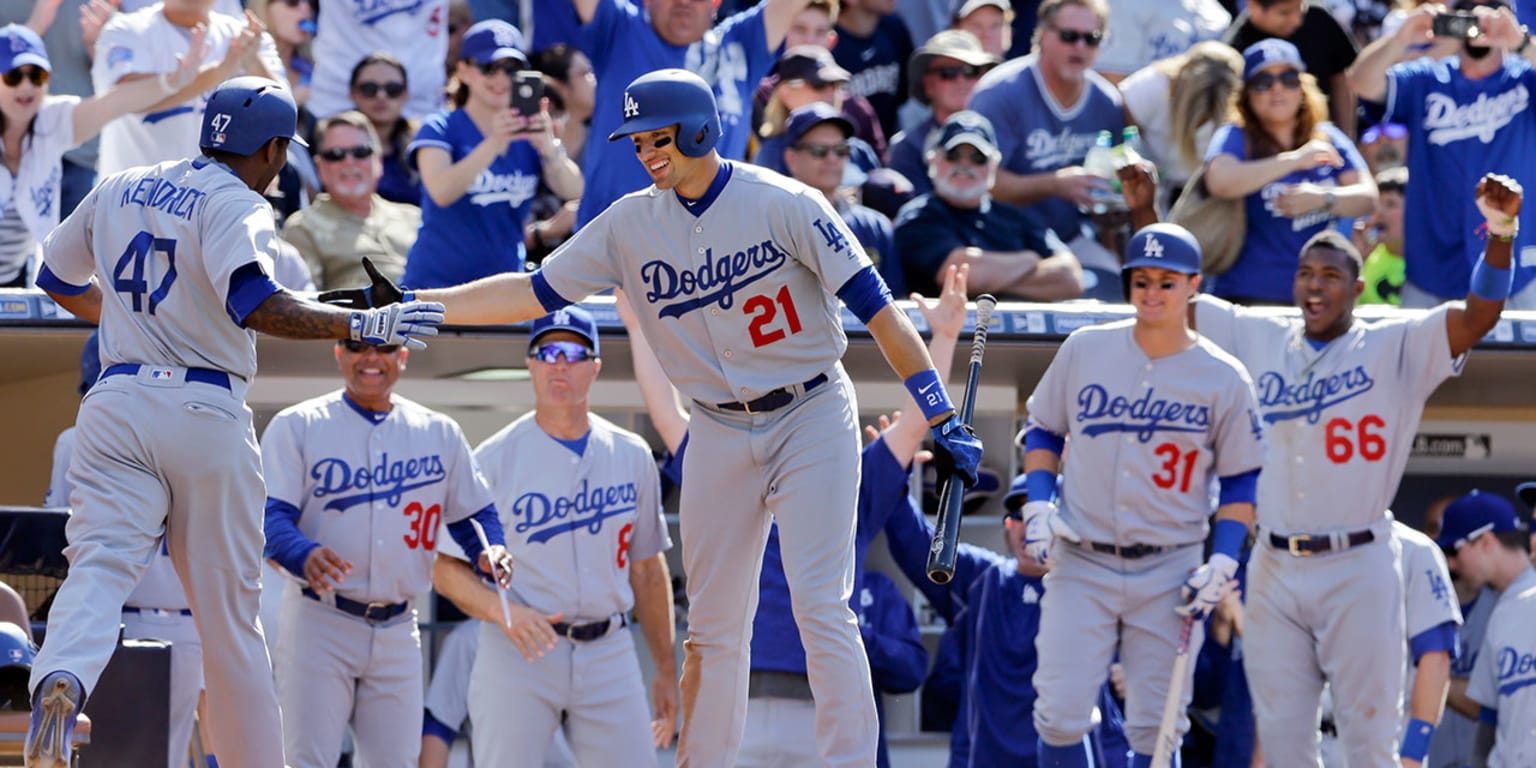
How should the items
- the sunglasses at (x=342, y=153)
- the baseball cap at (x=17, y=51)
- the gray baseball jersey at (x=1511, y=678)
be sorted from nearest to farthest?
1. the gray baseball jersey at (x=1511, y=678)
2. the baseball cap at (x=17, y=51)
3. the sunglasses at (x=342, y=153)

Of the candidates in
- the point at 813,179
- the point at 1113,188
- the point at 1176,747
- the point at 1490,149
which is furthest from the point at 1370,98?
the point at 1176,747

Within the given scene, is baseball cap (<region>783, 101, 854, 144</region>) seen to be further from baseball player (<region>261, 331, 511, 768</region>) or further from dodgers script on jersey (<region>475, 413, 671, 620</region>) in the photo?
baseball player (<region>261, 331, 511, 768</region>)

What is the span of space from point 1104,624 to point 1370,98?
13.6 feet

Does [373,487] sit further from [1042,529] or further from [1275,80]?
[1275,80]

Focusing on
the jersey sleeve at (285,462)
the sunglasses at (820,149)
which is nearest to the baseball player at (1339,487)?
the sunglasses at (820,149)

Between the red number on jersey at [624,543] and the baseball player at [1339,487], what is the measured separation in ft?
7.37

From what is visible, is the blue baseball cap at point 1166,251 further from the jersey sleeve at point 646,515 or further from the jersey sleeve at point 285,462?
the jersey sleeve at point 285,462

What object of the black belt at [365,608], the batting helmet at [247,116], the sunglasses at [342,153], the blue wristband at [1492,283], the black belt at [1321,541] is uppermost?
the sunglasses at [342,153]

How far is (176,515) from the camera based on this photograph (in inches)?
201

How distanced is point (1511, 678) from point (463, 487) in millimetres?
4246

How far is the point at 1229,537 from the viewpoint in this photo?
21.9 feet

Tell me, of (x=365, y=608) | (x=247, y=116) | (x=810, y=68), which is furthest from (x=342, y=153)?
(x=247, y=116)

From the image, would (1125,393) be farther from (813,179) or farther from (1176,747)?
(813,179)

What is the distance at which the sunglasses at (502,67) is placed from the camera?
8344 mm
